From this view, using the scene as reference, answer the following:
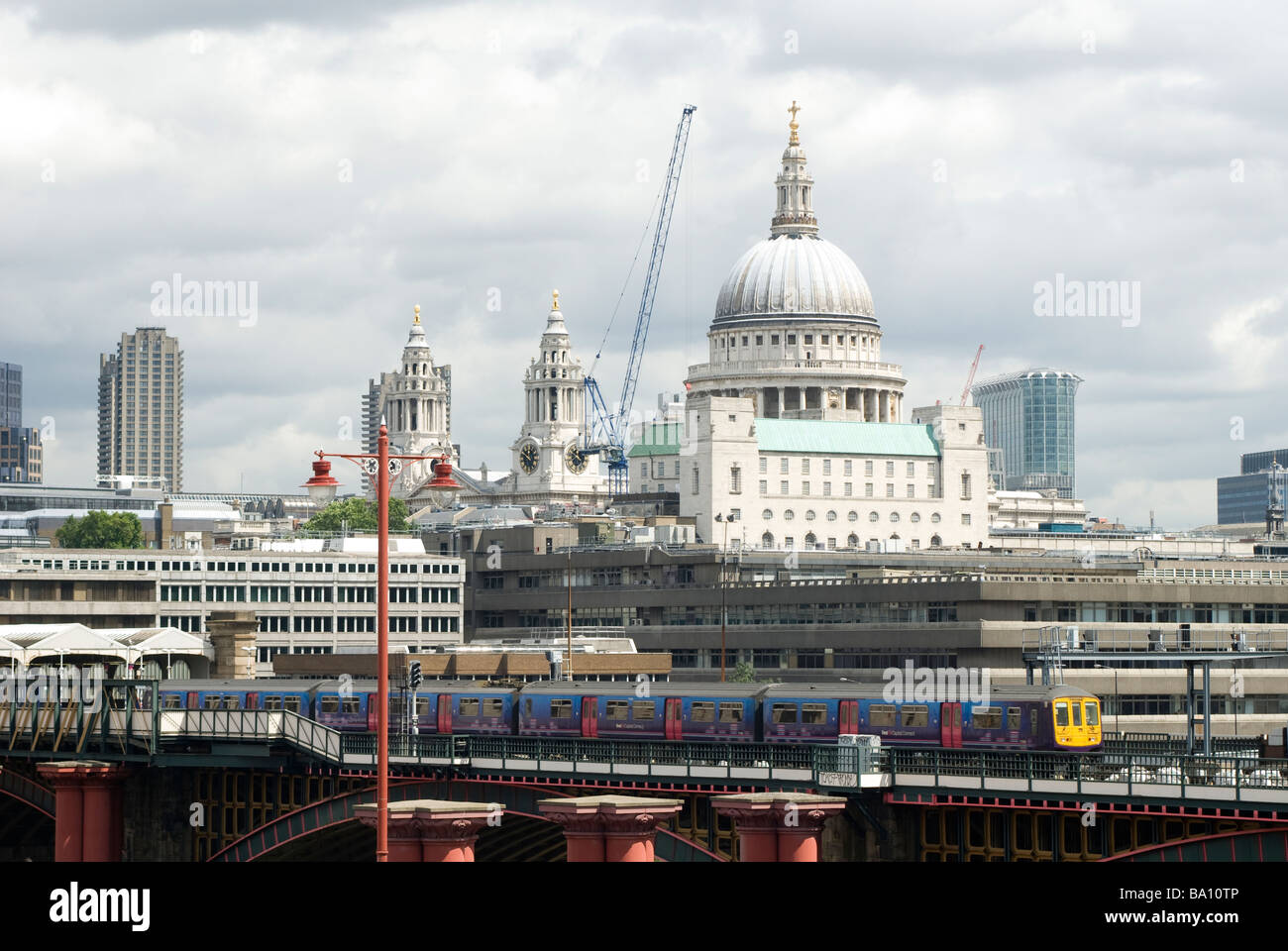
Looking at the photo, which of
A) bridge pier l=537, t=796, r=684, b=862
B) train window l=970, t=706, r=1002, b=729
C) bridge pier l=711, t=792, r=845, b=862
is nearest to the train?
train window l=970, t=706, r=1002, b=729

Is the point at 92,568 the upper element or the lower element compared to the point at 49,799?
upper

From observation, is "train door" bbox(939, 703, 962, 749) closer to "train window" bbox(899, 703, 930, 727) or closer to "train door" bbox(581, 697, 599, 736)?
"train window" bbox(899, 703, 930, 727)

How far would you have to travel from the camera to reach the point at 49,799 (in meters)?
91.7

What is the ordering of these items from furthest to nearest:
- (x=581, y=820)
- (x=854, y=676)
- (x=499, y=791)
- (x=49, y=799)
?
(x=854, y=676)
(x=49, y=799)
(x=499, y=791)
(x=581, y=820)

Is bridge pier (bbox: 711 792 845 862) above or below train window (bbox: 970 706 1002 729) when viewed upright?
below

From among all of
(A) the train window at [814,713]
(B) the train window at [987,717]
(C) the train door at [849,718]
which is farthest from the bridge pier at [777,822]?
(A) the train window at [814,713]

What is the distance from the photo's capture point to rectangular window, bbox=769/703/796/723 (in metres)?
76.5

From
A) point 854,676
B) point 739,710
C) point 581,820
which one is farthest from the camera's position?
point 854,676

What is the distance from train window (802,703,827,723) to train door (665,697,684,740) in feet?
17.0

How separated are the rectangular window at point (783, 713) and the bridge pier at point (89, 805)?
24.5 m

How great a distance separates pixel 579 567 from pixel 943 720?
119 meters
